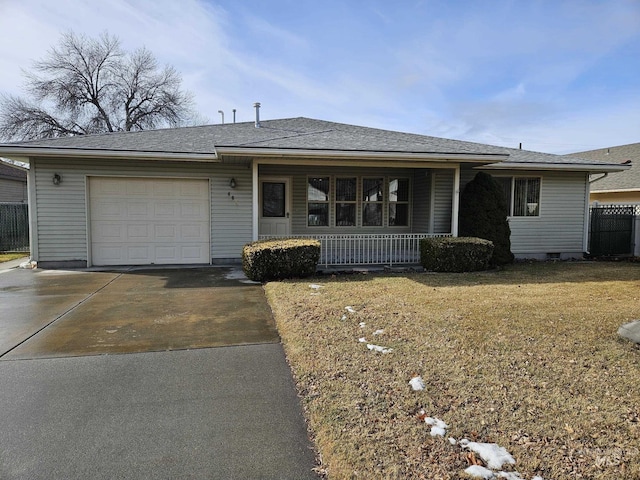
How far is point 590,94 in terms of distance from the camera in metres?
14.1

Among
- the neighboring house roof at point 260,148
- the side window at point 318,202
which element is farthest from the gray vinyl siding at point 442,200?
the side window at point 318,202

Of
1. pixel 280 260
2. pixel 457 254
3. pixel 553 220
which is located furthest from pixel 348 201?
pixel 553 220

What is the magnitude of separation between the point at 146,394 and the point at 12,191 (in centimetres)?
2336

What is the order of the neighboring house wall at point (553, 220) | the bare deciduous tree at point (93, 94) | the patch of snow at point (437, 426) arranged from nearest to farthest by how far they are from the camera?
the patch of snow at point (437, 426) → the neighboring house wall at point (553, 220) → the bare deciduous tree at point (93, 94)

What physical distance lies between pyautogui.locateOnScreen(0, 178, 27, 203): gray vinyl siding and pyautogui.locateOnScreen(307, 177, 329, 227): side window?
1793 cm

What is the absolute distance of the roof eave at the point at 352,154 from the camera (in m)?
8.29

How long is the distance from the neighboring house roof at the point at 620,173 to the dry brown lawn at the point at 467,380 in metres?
14.1

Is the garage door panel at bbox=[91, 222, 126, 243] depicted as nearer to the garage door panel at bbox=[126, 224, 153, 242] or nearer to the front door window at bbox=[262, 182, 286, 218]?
the garage door panel at bbox=[126, 224, 153, 242]

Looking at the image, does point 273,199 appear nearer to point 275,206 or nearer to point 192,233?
point 275,206

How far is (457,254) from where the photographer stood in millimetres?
8977

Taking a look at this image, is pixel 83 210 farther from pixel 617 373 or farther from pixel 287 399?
pixel 617 373

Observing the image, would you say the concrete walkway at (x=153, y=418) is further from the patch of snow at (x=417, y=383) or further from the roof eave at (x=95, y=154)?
the roof eave at (x=95, y=154)

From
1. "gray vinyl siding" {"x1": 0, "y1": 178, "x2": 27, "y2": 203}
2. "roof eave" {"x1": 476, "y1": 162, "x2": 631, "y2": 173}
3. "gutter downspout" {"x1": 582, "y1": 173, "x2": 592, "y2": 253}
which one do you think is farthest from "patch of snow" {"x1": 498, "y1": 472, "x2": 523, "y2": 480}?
"gray vinyl siding" {"x1": 0, "y1": 178, "x2": 27, "y2": 203}

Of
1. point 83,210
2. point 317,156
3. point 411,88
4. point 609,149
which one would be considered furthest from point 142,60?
point 609,149
